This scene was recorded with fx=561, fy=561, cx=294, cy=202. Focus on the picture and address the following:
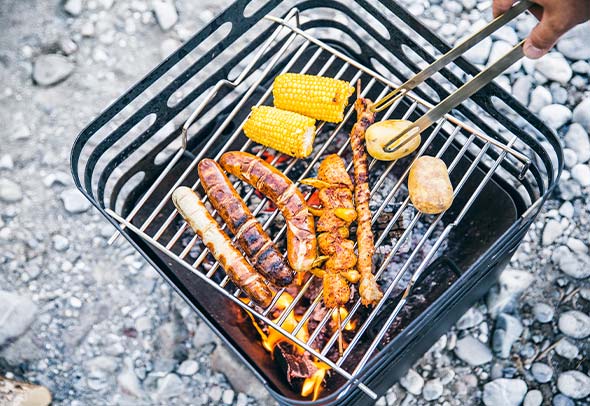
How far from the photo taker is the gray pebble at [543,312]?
10.8ft

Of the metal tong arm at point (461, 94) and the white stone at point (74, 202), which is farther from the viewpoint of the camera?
the white stone at point (74, 202)

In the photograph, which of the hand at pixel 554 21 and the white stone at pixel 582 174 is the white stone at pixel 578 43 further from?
the hand at pixel 554 21

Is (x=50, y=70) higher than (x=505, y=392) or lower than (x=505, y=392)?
lower

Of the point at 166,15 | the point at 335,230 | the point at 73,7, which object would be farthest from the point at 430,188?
the point at 73,7

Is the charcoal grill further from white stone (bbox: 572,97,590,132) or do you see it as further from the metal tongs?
white stone (bbox: 572,97,590,132)

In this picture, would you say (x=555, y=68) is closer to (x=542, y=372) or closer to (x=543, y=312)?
(x=543, y=312)

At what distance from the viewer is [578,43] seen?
3.71m

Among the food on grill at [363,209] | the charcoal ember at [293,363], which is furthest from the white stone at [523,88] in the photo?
the charcoal ember at [293,363]

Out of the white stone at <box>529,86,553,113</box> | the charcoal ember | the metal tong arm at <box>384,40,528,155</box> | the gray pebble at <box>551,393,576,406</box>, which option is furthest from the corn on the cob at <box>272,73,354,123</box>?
the gray pebble at <box>551,393,576,406</box>

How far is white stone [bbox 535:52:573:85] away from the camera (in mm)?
3680

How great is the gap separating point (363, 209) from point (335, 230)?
0.17 m

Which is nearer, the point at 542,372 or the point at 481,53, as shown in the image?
the point at 542,372

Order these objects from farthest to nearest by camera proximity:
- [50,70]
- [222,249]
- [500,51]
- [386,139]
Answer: [50,70], [500,51], [386,139], [222,249]

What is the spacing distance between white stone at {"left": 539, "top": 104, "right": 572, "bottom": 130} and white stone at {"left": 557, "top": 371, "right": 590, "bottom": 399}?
1516mm
